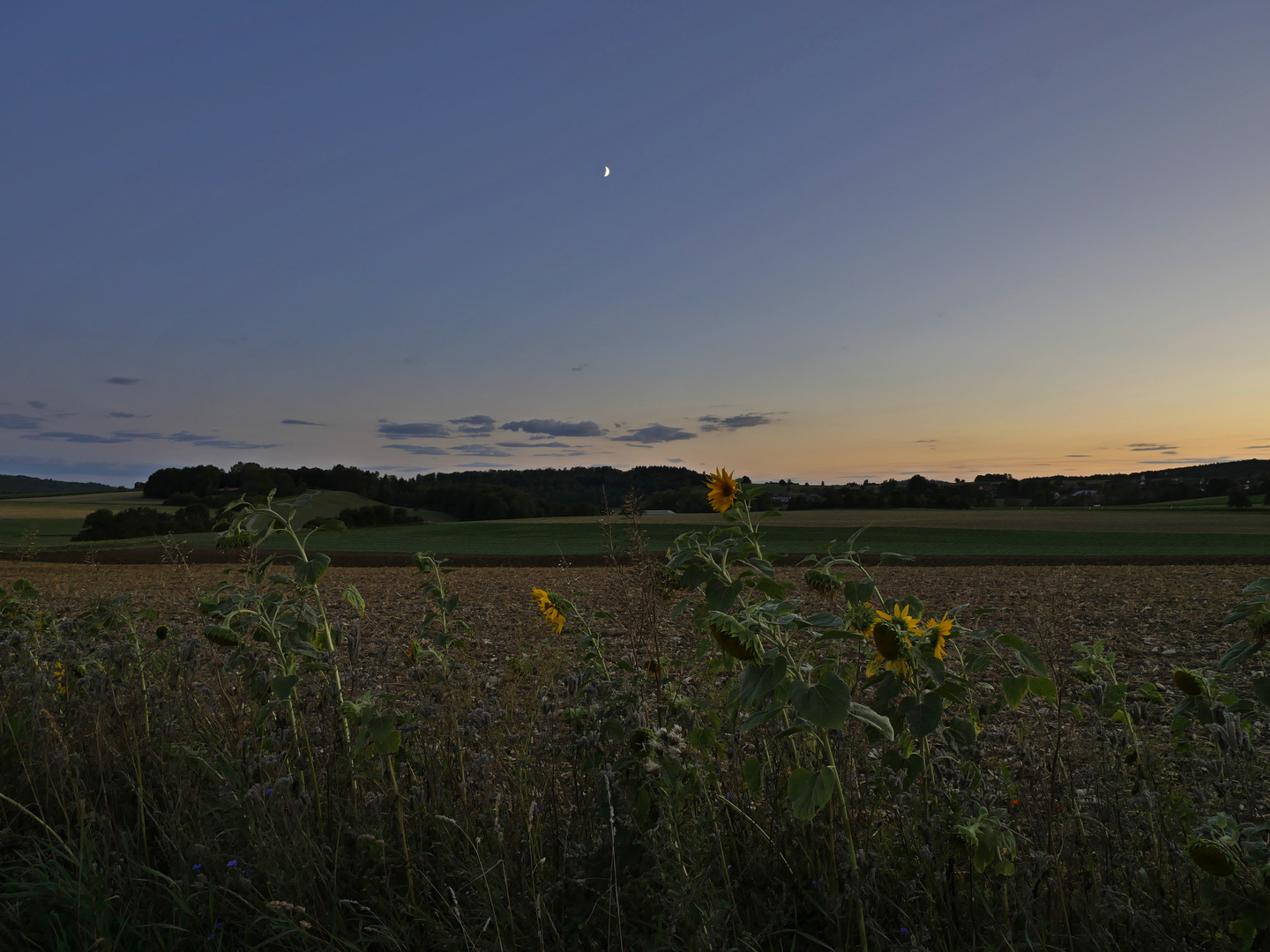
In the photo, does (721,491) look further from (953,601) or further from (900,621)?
(953,601)

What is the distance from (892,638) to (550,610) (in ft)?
5.79

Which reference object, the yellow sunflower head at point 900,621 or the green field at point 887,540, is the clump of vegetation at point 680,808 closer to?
the yellow sunflower head at point 900,621

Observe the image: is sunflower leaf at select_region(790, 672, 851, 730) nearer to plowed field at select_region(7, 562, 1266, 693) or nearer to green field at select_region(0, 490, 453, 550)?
plowed field at select_region(7, 562, 1266, 693)

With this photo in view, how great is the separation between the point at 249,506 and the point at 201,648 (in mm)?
1606

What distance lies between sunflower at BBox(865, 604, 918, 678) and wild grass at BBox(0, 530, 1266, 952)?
25cm

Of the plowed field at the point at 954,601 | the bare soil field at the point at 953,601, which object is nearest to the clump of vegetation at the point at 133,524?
the plowed field at the point at 954,601

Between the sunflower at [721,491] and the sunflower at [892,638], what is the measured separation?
831 mm

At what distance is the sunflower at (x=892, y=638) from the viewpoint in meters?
2.05

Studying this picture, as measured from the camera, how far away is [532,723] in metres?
3.41

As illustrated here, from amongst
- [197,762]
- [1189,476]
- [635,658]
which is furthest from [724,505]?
[1189,476]

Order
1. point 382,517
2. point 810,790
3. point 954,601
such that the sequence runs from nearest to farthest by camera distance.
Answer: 1. point 810,790
2. point 954,601
3. point 382,517

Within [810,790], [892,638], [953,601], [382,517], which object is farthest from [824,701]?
[382,517]

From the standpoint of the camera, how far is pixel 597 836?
2.78 metres

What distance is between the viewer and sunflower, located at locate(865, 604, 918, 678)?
2053 mm
